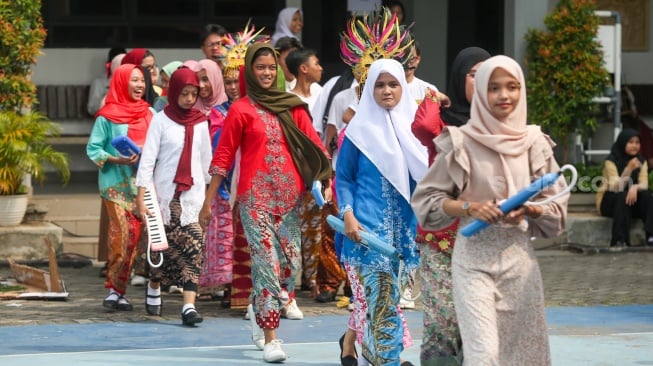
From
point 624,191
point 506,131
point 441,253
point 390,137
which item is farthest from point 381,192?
point 624,191

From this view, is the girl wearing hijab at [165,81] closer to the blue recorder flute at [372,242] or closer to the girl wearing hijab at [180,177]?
the girl wearing hijab at [180,177]

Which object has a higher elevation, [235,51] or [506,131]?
[235,51]

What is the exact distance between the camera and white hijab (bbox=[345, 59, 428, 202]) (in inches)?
314

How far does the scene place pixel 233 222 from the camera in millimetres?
10375

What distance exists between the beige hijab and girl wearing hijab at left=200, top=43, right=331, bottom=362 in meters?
2.78

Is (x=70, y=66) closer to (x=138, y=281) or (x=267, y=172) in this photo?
(x=138, y=281)

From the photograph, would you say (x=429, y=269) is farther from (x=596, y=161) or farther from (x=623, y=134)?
(x=596, y=161)

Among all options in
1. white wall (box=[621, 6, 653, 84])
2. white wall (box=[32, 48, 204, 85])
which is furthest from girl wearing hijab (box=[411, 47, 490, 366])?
white wall (box=[621, 6, 653, 84])

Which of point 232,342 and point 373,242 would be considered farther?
point 232,342

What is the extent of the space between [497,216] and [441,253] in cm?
117

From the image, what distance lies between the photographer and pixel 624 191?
A: 47.1 feet

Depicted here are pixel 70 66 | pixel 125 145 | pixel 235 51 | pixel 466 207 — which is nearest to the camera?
pixel 466 207

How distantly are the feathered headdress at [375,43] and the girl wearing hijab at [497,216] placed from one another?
9.49 feet

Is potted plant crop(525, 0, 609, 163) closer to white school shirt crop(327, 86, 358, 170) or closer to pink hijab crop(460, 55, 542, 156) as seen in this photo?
white school shirt crop(327, 86, 358, 170)
